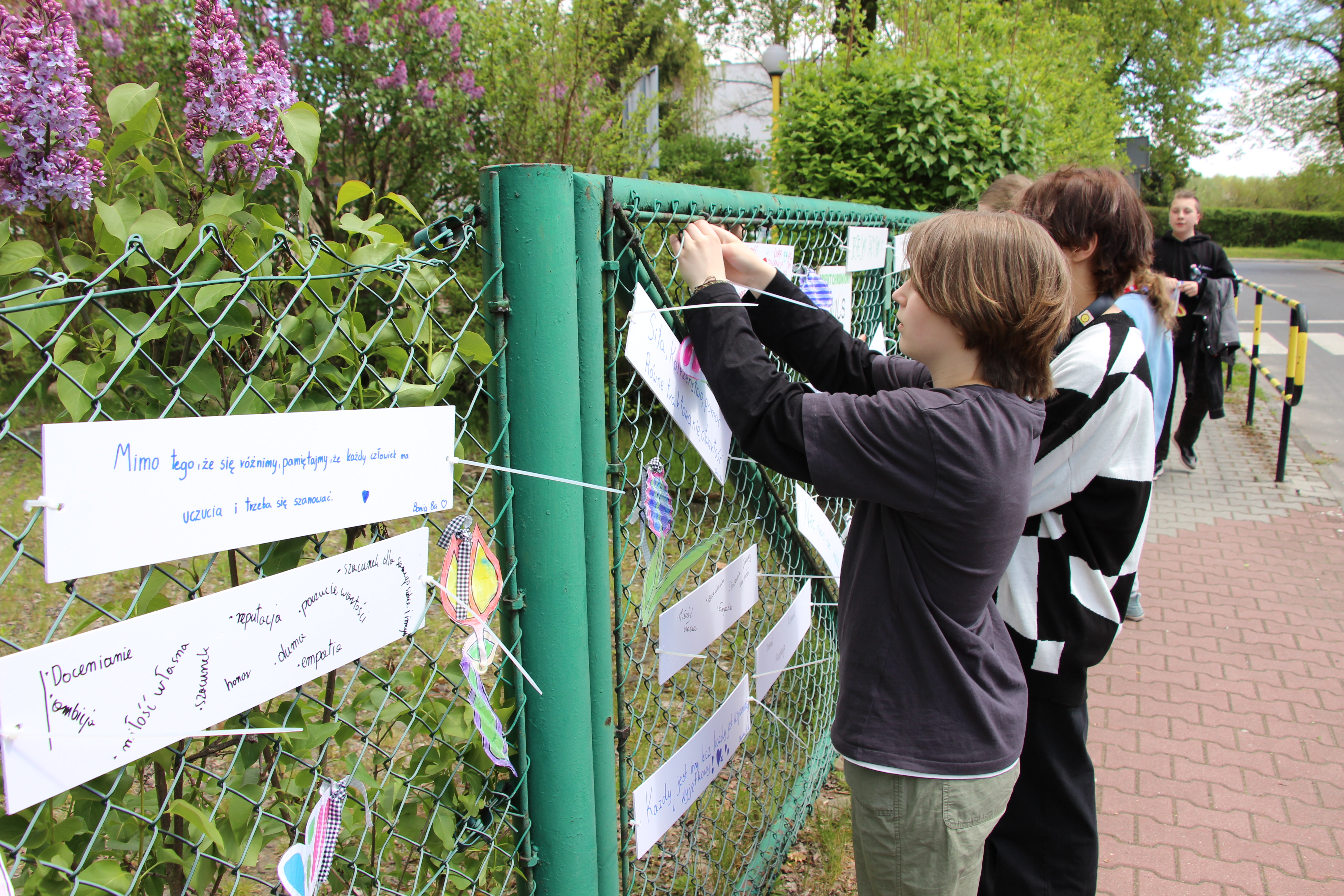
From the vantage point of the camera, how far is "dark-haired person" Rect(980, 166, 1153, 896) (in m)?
1.96

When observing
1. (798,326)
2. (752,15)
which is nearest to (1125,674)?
(798,326)

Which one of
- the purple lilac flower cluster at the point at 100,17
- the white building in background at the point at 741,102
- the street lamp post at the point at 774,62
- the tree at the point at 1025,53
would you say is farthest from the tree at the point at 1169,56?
the purple lilac flower cluster at the point at 100,17

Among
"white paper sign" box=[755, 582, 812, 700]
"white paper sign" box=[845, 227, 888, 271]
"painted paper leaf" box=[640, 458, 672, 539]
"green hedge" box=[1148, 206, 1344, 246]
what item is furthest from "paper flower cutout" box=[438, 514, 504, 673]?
"green hedge" box=[1148, 206, 1344, 246]

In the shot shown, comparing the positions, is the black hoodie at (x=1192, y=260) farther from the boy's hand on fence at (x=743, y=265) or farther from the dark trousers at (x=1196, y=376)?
the boy's hand on fence at (x=743, y=265)

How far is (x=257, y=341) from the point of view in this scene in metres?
1.33

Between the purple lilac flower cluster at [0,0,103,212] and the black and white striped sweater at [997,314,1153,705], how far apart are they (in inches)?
70.5

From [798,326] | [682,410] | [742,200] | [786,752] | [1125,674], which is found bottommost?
[1125,674]

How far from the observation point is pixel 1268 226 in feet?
127

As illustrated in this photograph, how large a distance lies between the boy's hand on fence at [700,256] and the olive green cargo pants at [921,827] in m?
0.92

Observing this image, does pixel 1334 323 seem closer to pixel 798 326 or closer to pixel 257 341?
pixel 798 326

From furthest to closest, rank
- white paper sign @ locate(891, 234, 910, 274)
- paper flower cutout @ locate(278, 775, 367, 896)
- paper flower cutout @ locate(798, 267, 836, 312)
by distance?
1. white paper sign @ locate(891, 234, 910, 274)
2. paper flower cutout @ locate(798, 267, 836, 312)
3. paper flower cutout @ locate(278, 775, 367, 896)

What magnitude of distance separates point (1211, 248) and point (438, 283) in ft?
22.2

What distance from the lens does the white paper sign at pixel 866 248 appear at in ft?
9.11

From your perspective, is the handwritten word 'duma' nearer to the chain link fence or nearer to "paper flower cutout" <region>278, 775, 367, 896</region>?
the chain link fence
